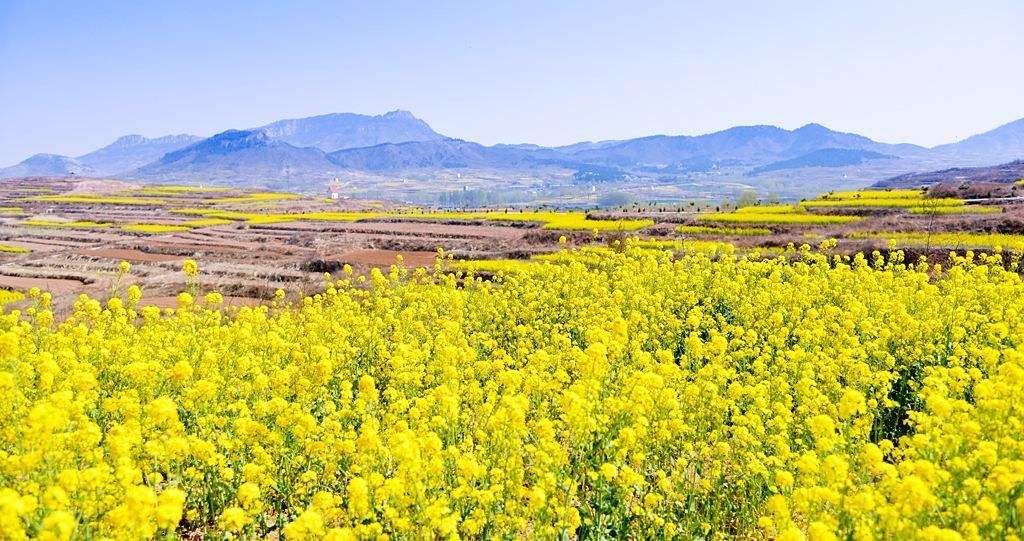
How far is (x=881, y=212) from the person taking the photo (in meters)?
45.4

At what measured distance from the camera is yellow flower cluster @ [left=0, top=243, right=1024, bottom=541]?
5328 mm

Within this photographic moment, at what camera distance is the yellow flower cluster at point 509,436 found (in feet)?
17.5

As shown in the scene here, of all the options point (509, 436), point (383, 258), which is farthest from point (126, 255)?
point (509, 436)

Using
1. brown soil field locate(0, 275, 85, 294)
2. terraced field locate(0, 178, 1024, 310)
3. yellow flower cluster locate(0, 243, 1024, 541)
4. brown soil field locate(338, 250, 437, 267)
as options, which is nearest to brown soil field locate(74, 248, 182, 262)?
terraced field locate(0, 178, 1024, 310)

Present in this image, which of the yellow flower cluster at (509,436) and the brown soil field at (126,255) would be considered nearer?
the yellow flower cluster at (509,436)

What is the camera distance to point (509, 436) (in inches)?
272

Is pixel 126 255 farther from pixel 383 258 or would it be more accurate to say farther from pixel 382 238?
pixel 383 258

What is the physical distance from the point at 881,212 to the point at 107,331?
48230 mm

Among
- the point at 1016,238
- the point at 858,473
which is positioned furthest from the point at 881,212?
the point at 858,473

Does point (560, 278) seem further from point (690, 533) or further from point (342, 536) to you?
point (342, 536)

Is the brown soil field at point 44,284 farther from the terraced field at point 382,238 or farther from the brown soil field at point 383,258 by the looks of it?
the brown soil field at point 383,258

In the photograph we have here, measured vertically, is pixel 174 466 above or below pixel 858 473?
above

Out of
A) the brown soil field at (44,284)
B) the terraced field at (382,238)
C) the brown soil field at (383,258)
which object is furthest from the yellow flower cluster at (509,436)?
the brown soil field at (383,258)

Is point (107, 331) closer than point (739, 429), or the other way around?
point (739, 429)
